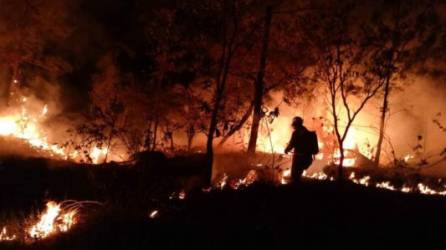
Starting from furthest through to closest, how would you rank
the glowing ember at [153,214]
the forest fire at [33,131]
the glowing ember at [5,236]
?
the forest fire at [33,131] < the glowing ember at [153,214] < the glowing ember at [5,236]

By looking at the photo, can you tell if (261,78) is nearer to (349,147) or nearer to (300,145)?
(300,145)

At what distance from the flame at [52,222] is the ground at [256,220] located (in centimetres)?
24

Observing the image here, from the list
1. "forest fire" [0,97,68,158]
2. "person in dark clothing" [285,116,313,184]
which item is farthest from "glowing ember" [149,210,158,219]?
"forest fire" [0,97,68,158]

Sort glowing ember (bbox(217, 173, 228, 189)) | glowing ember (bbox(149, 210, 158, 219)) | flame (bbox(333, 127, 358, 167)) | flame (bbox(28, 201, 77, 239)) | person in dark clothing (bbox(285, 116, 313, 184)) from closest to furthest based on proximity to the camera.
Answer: flame (bbox(28, 201, 77, 239)) → glowing ember (bbox(149, 210, 158, 219)) → glowing ember (bbox(217, 173, 228, 189)) → person in dark clothing (bbox(285, 116, 313, 184)) → flame (bbox(333, 127, 358, 167))

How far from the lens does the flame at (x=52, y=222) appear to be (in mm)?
7788

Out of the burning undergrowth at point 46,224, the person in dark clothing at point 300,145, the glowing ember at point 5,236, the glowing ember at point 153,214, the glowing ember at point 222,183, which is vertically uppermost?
the person in dark clothing at point 300,145

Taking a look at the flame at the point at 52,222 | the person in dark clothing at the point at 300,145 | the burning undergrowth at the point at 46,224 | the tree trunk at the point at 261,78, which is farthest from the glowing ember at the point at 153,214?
the tree trunk at the point at 261,78

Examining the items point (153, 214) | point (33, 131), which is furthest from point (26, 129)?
point (153, 214)

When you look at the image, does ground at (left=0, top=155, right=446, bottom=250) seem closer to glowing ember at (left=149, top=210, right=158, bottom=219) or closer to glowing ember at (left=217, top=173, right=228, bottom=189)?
glowing ember at (left=149, top=210, right=158, bottom=219)

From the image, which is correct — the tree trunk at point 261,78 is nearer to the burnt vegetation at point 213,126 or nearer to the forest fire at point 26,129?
the burnt vegetation at point 213,126

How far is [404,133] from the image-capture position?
2705 cm

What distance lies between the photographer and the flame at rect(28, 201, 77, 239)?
7.79 metres

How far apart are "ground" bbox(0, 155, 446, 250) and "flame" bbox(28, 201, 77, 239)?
236 millimetres

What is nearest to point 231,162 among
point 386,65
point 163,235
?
point 386,65
